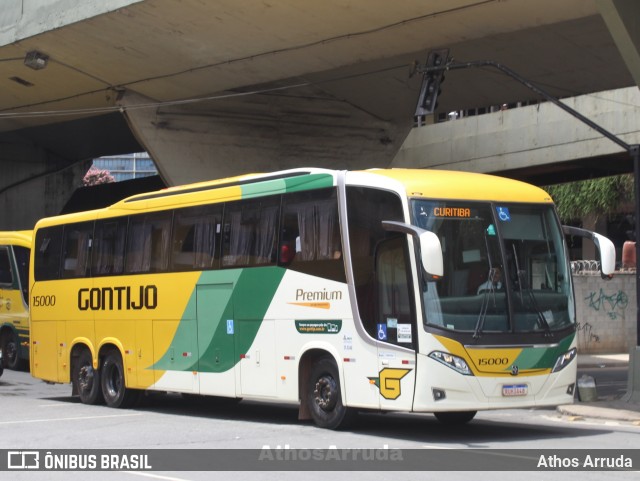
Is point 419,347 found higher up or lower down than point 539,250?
lower down

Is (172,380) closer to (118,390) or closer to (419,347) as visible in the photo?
(118,390)

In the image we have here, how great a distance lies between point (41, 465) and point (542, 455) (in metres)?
5.49

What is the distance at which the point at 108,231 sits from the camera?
62.2 ft

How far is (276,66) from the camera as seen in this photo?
29.6 m

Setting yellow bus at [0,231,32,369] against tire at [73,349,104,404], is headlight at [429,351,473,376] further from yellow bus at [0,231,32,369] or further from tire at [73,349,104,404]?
yellow bus at [0,231,32,369]

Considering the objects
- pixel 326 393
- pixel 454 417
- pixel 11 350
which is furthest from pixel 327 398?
pixel 11 350

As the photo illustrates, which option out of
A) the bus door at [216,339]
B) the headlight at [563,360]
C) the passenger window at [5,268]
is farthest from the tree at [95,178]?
the headlight at [563,360]

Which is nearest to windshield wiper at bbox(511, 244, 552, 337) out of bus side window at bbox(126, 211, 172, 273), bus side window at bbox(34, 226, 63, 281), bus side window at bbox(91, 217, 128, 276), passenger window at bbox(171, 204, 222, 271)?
passenger window at bbox(171, 204, 222, 271)

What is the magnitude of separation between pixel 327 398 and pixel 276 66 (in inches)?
662

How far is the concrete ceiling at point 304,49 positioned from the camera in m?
25.1

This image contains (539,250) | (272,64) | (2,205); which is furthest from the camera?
(2,205)

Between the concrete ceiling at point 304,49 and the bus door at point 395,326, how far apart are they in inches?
475

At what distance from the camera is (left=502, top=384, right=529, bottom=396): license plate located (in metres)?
13.1
